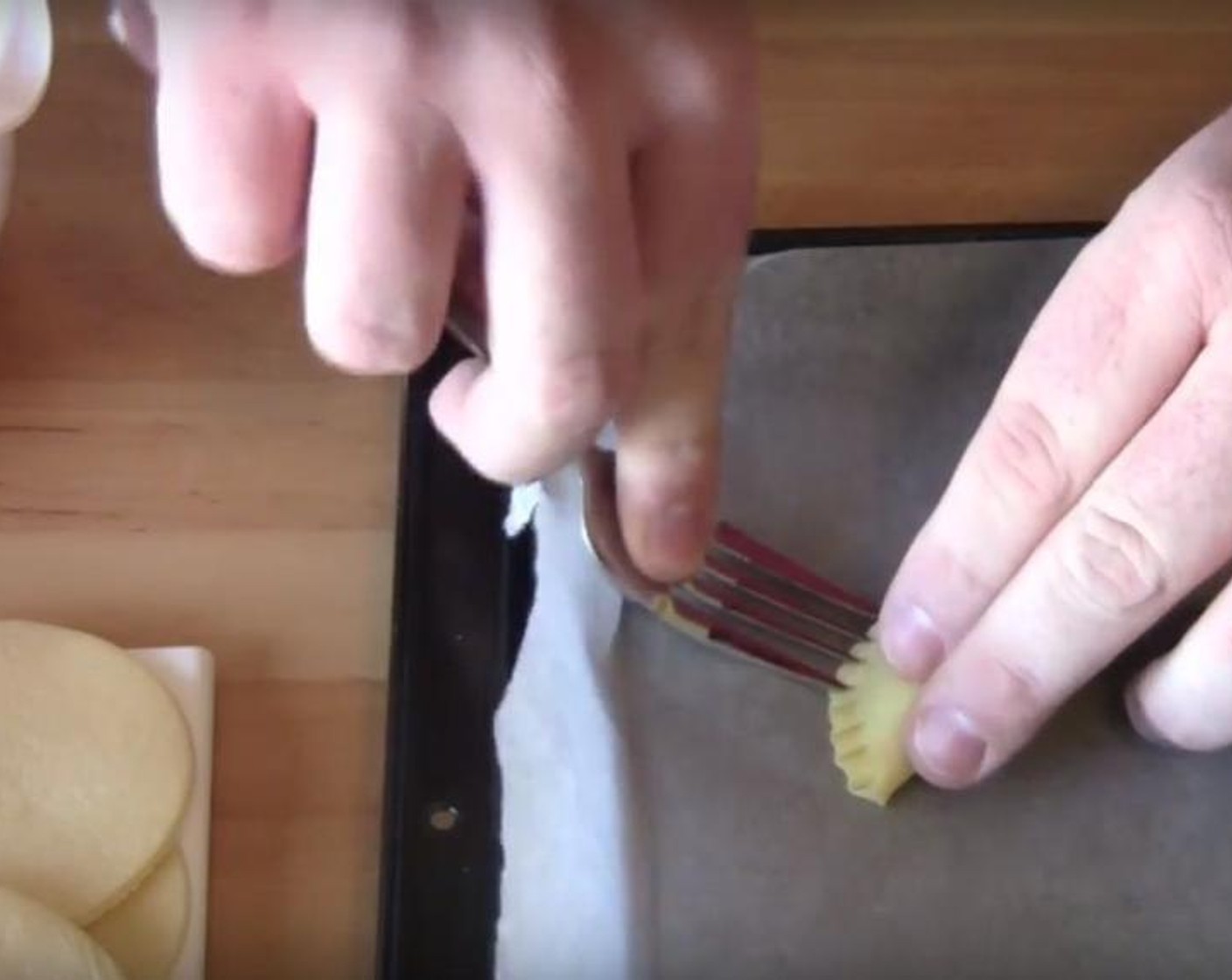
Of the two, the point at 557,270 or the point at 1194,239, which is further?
the point at 1194,239

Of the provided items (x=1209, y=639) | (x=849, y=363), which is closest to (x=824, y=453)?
(x=849, y=363)

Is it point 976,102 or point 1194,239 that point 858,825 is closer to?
point 1194,239

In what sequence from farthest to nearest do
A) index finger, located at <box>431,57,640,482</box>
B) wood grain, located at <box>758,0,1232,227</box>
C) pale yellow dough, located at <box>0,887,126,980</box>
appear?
1. wood grain, located at <box>758,0,1232,227</box>
2. pale yellow dough, located at <box>0,887,126,980</box>
3. index finger, located at <box>431,57,640,482</box>

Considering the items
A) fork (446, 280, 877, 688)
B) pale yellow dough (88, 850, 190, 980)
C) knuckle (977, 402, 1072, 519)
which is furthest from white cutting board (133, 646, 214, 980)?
knuckle (977, 402, 1072, 519)

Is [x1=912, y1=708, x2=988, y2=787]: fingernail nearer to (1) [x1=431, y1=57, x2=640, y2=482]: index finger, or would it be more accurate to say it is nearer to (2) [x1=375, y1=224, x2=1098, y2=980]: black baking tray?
(2) [x1=375, y1=224, x2=1098, y2=980]: black baking tray

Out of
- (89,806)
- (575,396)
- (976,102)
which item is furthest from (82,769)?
(976,102)

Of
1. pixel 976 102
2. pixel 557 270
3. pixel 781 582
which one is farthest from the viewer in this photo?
pixel 976 102

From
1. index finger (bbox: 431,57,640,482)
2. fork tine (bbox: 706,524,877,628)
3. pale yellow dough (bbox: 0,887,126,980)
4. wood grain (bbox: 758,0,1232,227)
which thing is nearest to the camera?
index finger (bbox: 431,57,640,482)
